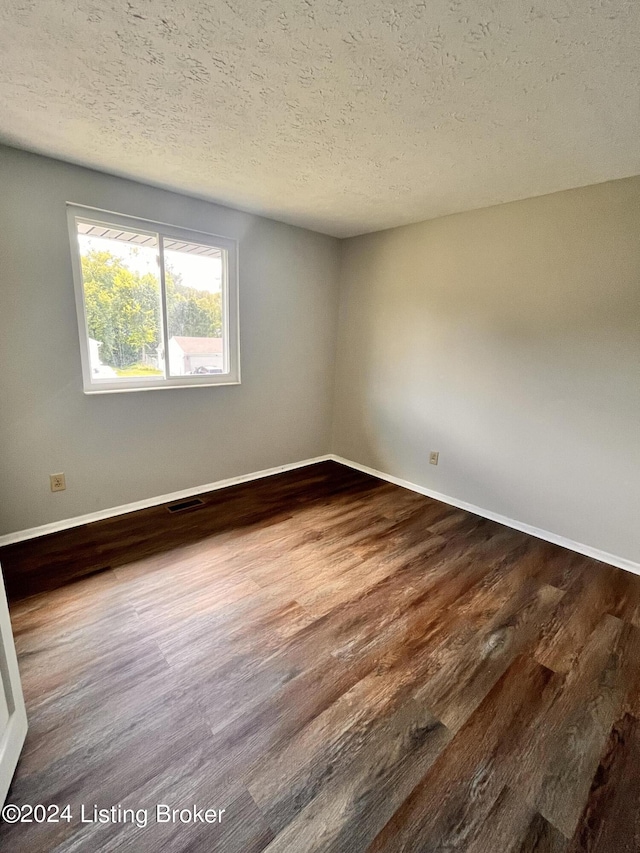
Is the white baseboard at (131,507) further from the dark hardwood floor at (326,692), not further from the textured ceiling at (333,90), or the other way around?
the textured ceiling at (333,90)

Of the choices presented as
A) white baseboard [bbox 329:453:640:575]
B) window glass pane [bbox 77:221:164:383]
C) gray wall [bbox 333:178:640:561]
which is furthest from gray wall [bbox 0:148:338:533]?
white baseboard [bbox 329:453:640:575]

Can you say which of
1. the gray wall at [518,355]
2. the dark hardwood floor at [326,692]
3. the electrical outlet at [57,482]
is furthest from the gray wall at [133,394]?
the gray wall at [518,355]

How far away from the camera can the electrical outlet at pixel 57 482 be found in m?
2.42

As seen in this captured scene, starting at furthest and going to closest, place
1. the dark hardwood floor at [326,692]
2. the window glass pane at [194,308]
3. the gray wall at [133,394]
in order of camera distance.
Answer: the window glass pane at [194,308] → the gray wall at [133,394] → the dark hardwood floor at [326,692]

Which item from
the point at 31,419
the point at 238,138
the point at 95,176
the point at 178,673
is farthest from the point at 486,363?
the point at 31,419

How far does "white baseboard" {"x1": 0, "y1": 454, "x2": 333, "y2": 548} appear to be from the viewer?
2355 mm

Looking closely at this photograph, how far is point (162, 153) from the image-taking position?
6.56 feet

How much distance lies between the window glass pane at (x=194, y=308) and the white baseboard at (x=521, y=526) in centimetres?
195

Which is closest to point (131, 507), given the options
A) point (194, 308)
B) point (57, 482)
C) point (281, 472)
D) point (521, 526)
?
point (57, 482)

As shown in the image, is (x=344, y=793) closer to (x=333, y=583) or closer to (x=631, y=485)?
(x=333, y=583)

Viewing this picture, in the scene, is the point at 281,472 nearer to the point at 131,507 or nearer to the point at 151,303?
the point at 131,507

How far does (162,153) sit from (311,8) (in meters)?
1.29

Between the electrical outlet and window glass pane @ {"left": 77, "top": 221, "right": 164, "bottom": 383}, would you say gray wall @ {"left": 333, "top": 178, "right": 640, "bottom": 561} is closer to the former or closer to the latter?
window glass pane @ {"left": 77, "top": 221, "right": 164, "bottom": 383}

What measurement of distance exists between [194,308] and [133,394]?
827 mm
